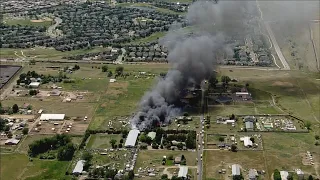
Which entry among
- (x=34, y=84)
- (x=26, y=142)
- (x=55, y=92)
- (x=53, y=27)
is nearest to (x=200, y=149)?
(x=26, y=142)

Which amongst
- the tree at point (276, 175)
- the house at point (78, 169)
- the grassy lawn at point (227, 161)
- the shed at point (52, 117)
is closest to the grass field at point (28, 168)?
the house at point (78, 169)

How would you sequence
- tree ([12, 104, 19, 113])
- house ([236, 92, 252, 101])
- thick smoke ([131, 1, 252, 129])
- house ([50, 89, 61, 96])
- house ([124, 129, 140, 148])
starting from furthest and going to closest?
1. house ([50, 89, 61, 96])
2. house ([236, 92, 252, 101])
3. tree ([12, 104, 19, 113])
4. thick smoke ([131, 1, 252, 129])
5. house ([124, 129, 140, 148])

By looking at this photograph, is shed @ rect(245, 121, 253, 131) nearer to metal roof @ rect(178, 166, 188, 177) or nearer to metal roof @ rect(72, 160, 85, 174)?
metal roof @ rect(178, 166, 188, 177)

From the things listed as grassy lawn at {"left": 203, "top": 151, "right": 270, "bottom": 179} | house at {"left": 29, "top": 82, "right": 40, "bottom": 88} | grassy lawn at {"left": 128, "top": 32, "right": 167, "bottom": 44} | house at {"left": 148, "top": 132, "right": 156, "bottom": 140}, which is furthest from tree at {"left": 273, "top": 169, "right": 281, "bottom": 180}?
grassy lawn at {"left": 128, "top": 32, "right": 167, "bottom": 44}

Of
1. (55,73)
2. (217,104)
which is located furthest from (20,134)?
(217,104)

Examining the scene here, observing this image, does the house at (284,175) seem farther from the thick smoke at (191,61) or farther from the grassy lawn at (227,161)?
the thick smoke at (191,61)

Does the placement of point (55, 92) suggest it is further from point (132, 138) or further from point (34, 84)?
point (132, 138)

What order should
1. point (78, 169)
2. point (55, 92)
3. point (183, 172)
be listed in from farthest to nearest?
point (55, 92)
point (78, 169)
point (183, 172)
